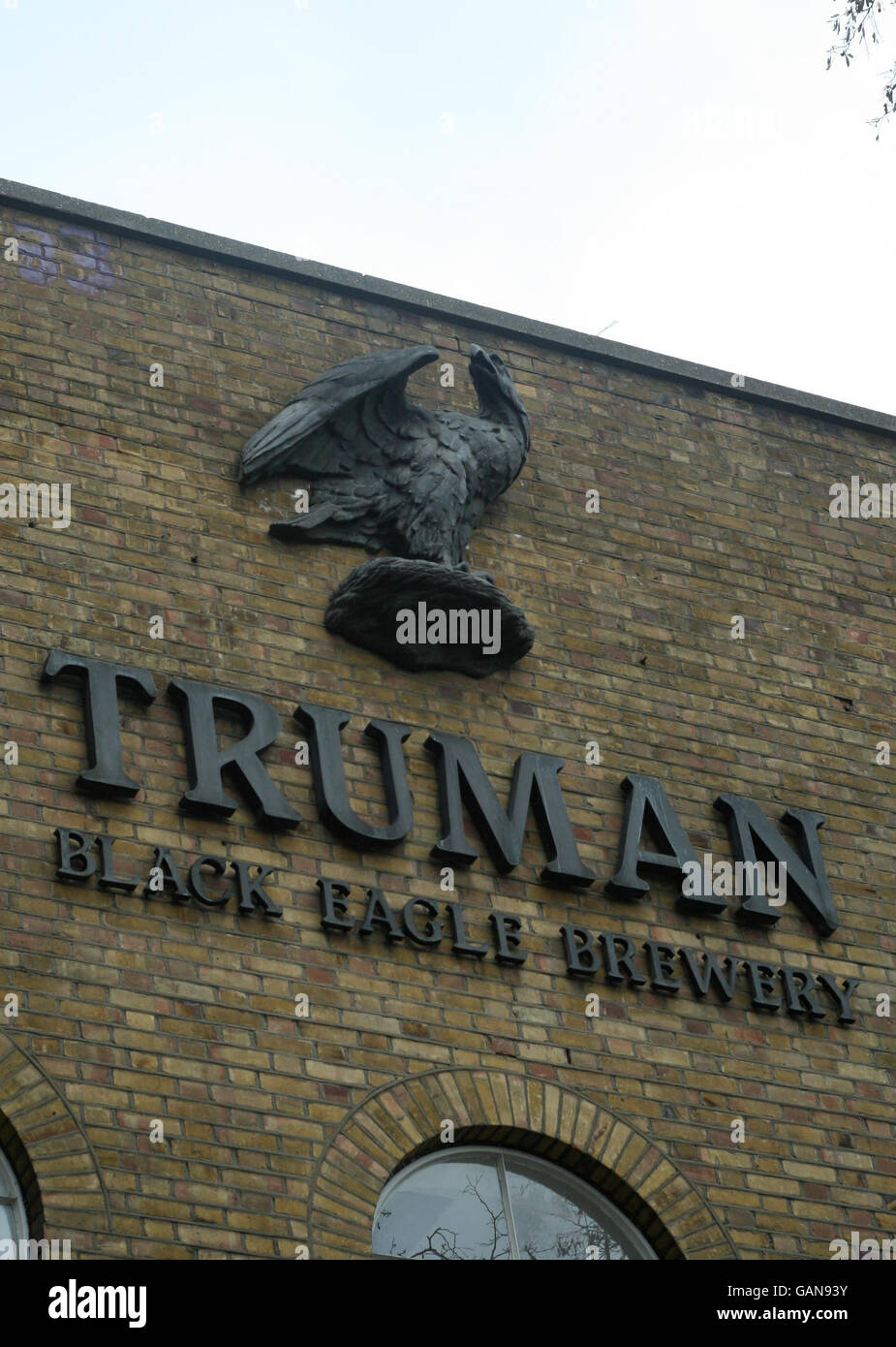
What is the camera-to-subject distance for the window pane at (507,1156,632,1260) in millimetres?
9109

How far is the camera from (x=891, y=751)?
11398 millimetres

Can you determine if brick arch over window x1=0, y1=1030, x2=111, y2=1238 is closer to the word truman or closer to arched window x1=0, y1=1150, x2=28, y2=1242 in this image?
arched window x1=0, y1=1150, x2=28, y2=1242

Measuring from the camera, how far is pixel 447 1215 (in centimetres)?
904

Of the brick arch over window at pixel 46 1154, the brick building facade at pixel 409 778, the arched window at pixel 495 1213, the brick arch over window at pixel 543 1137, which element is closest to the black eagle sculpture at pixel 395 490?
the brick building facade at pixel 409 778

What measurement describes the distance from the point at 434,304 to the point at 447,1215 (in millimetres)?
4962

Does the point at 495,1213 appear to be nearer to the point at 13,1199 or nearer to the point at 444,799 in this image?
the point at 444,799

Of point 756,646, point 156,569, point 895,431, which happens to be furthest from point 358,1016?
point 895,431

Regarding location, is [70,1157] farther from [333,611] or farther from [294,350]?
[294,350]

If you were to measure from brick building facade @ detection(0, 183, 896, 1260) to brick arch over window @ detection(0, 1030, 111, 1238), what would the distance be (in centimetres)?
2

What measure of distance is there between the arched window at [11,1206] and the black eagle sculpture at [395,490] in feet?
10.0

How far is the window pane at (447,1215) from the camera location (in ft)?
29.1

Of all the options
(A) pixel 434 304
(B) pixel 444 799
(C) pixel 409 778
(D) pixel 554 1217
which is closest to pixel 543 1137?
(D) pixel 554 1217

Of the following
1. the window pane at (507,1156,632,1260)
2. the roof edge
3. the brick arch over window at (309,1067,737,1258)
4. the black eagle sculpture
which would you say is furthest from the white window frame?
the roof edge

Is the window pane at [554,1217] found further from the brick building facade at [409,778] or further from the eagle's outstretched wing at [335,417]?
the eagle's outstretched wing at [335,417]
